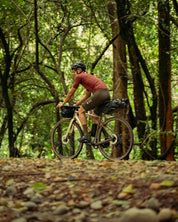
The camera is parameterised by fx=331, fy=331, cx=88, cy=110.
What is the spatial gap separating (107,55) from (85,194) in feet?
33.9

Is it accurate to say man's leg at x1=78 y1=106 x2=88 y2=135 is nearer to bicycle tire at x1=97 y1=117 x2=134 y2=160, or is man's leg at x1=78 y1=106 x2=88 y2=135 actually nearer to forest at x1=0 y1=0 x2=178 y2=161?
bicycle tire at x1=97 y1=117 x2=134 y2=160

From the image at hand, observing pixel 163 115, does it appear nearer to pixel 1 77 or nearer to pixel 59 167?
pixel 59 167

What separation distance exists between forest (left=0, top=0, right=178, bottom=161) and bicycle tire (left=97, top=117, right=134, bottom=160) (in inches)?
48.2

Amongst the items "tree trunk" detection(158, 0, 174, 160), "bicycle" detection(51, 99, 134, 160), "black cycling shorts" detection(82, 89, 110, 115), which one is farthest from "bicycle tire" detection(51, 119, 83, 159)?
"tree trunk" detection(158, 0, 174, 160)

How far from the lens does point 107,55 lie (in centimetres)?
1332

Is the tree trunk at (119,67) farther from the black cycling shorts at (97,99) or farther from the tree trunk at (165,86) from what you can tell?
the black cycling shorts at (97,99)

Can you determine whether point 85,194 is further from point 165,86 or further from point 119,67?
point 119,67

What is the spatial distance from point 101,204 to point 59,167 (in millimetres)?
2178

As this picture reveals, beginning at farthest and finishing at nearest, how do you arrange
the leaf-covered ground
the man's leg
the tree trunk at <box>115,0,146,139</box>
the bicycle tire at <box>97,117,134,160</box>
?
the tree trunk at <box>115,0,146,139</box> → the man's leg → the bicycle tire at <box>97,117,134,160</box> → the leaf-covered ground

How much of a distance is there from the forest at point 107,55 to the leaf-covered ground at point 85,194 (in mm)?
3760

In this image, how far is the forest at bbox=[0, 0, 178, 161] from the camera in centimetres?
850

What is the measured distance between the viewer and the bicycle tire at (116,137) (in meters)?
6.43

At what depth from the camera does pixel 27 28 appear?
1203cm

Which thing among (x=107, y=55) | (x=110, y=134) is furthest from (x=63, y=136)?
(x=107, y=55)
